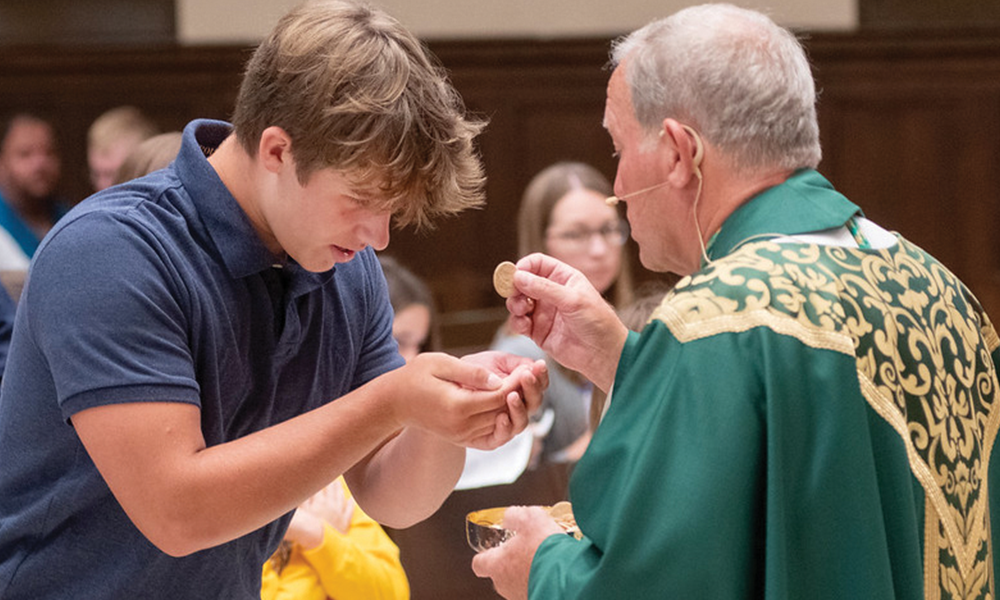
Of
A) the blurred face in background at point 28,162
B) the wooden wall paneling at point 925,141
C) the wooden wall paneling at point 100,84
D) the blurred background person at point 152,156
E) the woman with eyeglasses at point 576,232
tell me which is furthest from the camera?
the wooden wall paneling at point 925,141

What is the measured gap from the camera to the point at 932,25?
770 cm

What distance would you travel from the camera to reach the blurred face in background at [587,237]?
4676 millimetres

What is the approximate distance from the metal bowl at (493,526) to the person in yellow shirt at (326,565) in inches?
31.7

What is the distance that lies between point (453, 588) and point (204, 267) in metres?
1.66

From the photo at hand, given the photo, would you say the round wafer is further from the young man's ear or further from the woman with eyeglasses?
the woman with eyeglasses

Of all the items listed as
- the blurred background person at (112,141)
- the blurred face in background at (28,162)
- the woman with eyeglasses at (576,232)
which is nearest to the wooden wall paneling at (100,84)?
the blurred face in background at (28,162)

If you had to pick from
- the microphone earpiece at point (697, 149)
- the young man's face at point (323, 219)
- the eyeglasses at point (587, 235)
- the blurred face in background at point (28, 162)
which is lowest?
the eyeglasses at point (587, 235)

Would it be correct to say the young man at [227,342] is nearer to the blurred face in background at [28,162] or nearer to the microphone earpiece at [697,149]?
the microphone earpiece at [697,149]

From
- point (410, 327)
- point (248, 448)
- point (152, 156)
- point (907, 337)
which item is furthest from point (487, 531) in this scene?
point (410, 327)

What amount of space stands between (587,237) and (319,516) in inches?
80.5

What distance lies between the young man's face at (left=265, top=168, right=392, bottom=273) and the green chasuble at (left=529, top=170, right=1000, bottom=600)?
429 mm

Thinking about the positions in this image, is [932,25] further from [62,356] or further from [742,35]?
[62,356]

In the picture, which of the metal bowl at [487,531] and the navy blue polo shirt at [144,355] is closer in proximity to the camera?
the navy blue polo shirt at [144,355]

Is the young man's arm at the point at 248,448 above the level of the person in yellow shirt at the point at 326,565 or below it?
above
